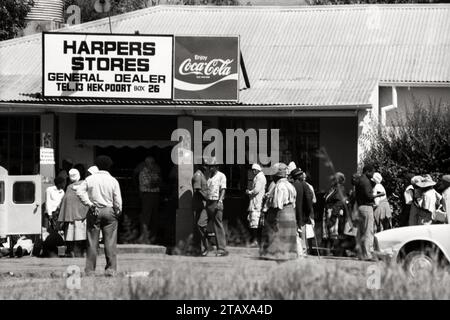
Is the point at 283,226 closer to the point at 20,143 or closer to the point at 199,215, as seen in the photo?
the point at 199,215

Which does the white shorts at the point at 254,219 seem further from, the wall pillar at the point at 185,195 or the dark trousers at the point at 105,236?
the dark trousers at the point at 105,236

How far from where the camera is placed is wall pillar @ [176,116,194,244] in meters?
20.5

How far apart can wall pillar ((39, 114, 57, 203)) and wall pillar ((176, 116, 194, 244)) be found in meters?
2.55

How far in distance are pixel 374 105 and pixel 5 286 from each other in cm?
1007

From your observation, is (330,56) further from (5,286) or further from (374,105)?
(5,286)

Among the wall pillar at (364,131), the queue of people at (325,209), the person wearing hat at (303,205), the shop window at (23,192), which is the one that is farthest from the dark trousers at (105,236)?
the wall pillar at (364,131)

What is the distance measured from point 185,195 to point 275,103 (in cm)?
254

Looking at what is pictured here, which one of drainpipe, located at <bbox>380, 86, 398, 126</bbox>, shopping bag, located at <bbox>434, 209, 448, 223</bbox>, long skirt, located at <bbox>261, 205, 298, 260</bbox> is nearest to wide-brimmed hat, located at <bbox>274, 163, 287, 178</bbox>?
long skirt, located at <bbox>261, 205, 298, 260</bbox>

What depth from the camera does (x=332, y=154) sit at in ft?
74.1

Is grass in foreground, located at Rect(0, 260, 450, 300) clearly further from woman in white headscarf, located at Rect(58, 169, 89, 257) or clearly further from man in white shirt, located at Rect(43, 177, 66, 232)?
man in white shirt, located at Rect(43, 177, 66, 232)

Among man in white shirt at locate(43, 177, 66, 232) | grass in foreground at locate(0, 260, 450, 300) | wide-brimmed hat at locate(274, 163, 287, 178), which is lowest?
grass in foreground at locate(0, 260, 450, 300)

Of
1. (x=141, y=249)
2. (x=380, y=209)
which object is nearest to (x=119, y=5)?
(x=141, y=249)
